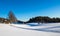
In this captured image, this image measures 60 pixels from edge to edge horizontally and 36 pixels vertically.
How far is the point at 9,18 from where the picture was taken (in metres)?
67.8

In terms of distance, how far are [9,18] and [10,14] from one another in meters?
3.10

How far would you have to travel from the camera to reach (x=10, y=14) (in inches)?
2707
